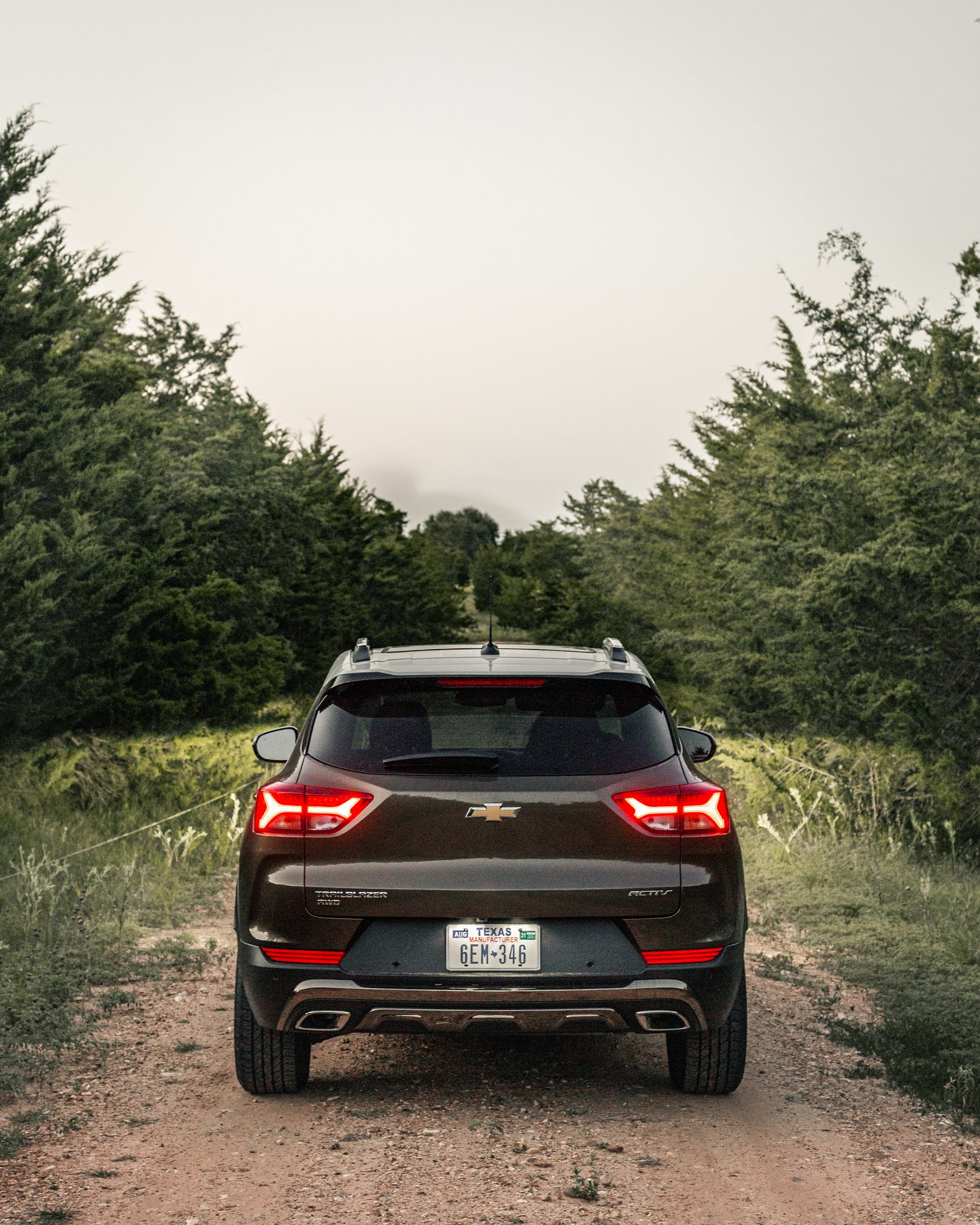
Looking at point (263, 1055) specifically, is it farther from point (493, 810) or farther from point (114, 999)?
point (114, 999)

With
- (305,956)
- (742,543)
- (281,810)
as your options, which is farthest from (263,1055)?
(742,543)

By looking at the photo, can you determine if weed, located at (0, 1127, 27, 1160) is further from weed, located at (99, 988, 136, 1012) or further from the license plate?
weed, located at (99, 988, 136, 1012)

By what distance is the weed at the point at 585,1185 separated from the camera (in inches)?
166

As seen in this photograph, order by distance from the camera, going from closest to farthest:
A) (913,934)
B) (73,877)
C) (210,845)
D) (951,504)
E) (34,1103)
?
(34,1103), (913,934), (73,877), (210,845), (951,504)

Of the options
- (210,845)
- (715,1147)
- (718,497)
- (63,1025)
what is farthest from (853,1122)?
(718,497)

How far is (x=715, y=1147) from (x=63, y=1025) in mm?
3351

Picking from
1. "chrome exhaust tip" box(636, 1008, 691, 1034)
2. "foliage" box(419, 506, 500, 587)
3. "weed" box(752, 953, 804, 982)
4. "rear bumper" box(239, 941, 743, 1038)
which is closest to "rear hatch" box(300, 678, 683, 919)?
"rear bumper" box(239, 941, 743, 1038)

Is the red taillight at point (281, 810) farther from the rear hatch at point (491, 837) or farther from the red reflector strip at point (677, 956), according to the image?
the red reflector strip at point (677, 956)

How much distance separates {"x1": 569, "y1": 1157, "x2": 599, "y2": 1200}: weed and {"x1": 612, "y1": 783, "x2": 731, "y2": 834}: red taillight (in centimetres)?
119

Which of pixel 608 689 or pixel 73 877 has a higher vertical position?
pixel 608 689

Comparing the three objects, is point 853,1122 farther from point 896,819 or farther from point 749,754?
point 749,754

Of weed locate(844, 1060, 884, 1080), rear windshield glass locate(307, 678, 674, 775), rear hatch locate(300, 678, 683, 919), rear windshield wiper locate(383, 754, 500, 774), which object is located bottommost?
weed locate(844, 1060, 884, 1080)

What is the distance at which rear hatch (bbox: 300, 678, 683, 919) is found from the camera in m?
4.72

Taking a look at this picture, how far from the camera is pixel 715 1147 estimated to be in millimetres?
4742
